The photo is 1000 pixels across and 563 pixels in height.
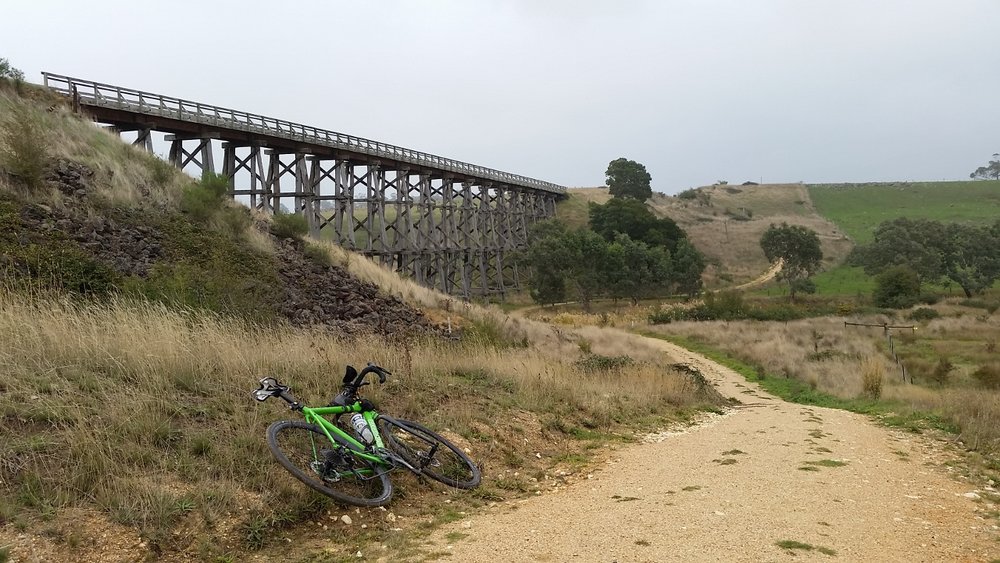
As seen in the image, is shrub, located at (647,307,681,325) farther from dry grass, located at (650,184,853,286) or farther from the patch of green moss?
the patch of green moss

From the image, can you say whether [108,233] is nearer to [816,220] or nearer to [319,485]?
[319,485]

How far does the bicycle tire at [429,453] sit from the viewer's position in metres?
5.44

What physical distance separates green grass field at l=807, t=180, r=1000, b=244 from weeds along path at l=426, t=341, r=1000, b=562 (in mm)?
74585

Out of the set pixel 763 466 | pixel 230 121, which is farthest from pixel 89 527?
pixel 230 121

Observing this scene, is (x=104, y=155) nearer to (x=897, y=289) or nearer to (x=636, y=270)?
(x=636, y=270)

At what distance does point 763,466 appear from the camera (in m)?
6.75

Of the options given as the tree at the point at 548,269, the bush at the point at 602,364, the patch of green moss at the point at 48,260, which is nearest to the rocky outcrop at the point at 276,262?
the patch of green moss at the point at 48,260

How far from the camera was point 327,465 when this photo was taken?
4.74m

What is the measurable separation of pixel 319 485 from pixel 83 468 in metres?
1.52

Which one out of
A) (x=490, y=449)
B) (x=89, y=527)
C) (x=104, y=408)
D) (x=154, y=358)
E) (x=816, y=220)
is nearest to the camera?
(x=89, y=527)

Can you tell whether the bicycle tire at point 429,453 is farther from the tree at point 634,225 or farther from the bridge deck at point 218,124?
the tree at point 634,225

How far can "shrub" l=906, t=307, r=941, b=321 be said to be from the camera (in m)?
33.6

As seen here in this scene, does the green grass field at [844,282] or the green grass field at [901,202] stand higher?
the green grass field at [901,202]

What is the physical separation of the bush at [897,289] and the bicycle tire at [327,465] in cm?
4387
